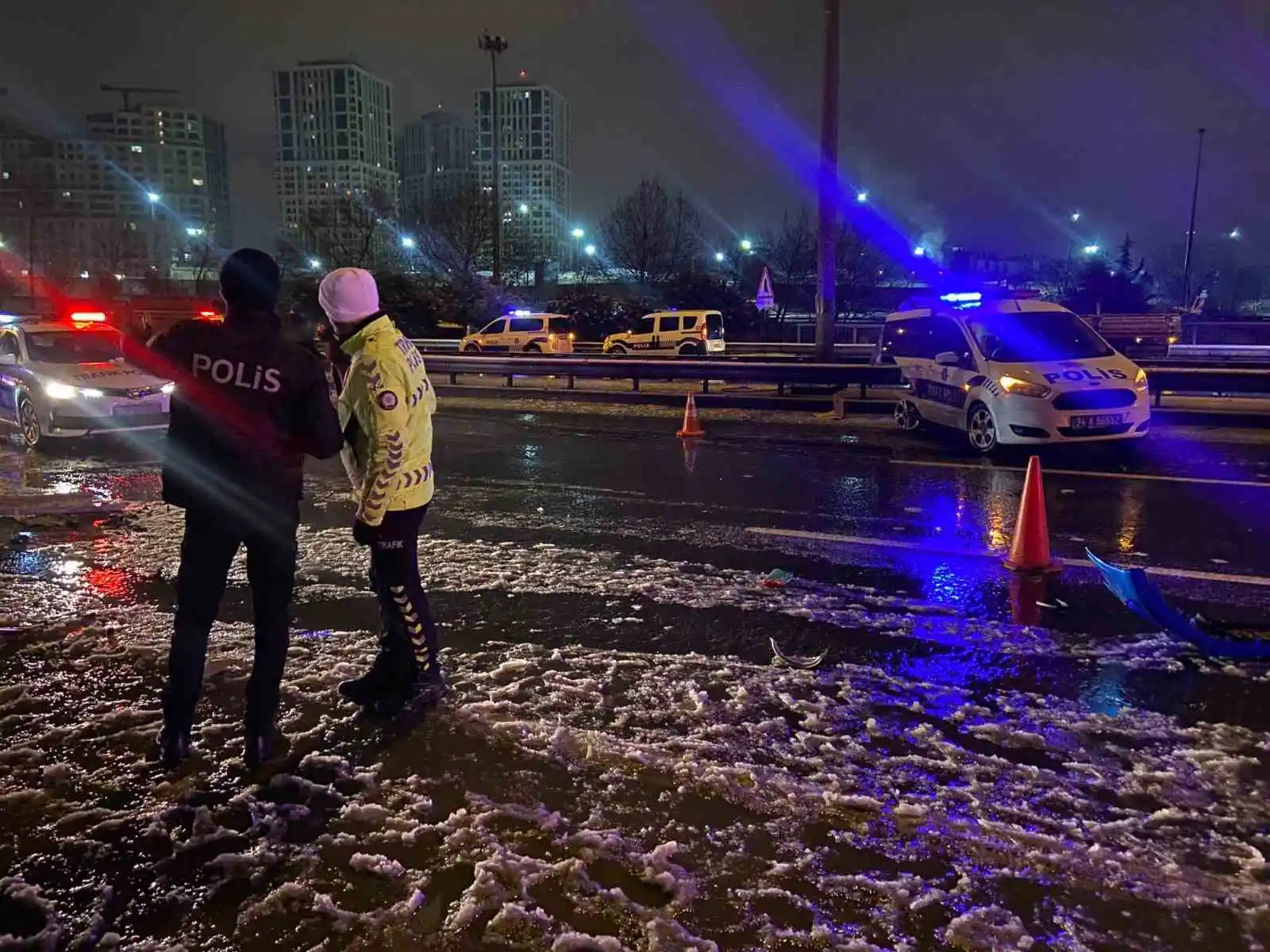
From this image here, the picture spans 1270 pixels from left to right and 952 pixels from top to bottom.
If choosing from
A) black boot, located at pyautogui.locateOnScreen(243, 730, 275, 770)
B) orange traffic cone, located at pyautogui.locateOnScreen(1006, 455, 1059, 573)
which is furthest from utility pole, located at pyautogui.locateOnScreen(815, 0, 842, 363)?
black boot, located at pyautogui.locateOnScreen(243, 730, 275, 770)

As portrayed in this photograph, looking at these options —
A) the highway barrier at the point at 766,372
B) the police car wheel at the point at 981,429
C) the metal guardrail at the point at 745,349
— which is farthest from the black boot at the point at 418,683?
the metal guardrail at the point at 745,349

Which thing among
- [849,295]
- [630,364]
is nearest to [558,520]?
[630,364]

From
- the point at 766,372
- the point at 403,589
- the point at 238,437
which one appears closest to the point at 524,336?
the point at 766,372

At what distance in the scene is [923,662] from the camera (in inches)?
190

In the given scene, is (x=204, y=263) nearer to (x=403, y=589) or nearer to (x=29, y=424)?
(x=29, y=424)

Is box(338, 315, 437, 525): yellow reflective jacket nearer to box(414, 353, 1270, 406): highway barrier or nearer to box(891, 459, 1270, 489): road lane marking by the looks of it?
box(891, 459, 1270, 489): road lane marking

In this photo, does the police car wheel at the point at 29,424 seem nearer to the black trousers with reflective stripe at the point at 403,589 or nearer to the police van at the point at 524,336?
the black trousers with reflective stripe at the point at 403,589

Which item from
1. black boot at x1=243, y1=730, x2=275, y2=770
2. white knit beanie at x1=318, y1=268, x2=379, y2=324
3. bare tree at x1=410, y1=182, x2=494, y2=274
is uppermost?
bare tree at x1=410, y1=182, x2=494, y2=274

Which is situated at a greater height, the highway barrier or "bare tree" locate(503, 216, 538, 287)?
"bare tree" locate(503, 216, 538, 287)

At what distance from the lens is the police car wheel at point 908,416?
1377cm

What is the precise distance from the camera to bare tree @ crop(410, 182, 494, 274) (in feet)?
186

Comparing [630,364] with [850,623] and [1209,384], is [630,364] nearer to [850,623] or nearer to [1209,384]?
[1209,384]

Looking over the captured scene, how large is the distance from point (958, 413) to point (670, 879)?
405 inches

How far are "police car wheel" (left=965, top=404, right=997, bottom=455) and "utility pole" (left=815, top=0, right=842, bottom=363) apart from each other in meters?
6.19
